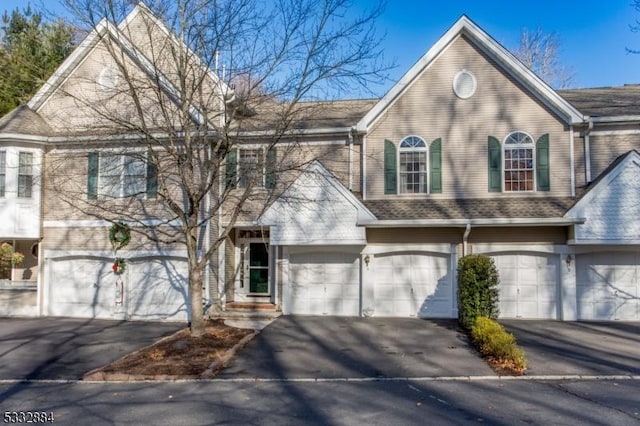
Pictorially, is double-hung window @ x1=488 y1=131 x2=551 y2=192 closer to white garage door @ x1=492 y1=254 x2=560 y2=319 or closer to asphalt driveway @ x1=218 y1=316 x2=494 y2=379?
white garage door @ x1=492 y1=254 x2=560 y2=319

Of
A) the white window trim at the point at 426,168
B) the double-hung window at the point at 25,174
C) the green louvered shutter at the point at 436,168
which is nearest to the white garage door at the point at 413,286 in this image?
the white window trim at the point at 426,168

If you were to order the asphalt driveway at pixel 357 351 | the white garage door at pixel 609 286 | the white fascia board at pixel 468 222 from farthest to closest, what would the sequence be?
the white garage door at pixel 609 286 → the white fascia board at pixel 468 222 → the asphalt driveway at pixel 357 351

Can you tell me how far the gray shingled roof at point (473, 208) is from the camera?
15.4 m

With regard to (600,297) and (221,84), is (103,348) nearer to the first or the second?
(221,84)

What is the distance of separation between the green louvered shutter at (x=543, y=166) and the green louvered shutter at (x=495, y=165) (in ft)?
3.68

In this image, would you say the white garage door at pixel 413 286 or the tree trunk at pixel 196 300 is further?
the white garage door at pixel 413 286

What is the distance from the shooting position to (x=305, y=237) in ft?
51.4

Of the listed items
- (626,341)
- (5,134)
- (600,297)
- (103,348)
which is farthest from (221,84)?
(600,297)

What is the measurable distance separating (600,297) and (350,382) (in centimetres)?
1010

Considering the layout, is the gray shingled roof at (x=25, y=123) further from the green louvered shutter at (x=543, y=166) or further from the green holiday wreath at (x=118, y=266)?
the green louvered shutter at (x=543, y=166)

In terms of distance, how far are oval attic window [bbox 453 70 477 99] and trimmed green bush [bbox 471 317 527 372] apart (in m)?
7.75

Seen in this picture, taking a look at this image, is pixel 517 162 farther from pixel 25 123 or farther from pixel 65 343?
pixel 25 123

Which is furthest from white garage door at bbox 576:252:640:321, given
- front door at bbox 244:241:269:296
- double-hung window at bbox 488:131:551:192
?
front door at bbox 244:241:269:296

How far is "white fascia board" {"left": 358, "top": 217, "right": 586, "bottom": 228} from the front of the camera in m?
14.9
